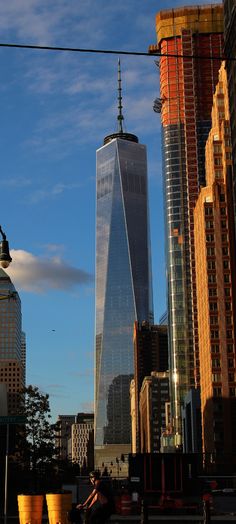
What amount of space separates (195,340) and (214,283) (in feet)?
170

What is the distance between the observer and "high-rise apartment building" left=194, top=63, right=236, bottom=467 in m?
138

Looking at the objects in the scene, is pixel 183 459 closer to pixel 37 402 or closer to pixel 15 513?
pixel 15 513

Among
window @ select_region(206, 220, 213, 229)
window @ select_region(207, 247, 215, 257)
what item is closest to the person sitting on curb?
window @ select_region(207, 247, 215, 257)

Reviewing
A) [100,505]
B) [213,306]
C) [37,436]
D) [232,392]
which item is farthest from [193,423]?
[100,505]

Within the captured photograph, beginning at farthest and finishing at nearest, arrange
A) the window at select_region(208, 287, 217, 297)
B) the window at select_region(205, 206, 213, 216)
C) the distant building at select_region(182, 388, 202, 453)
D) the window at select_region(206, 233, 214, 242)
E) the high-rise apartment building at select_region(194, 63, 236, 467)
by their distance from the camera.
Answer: the distant building at select_region(182, 388, 202, 453) → the window at select_region(205, 206, 213, 216) → the window at select_region(206, 233, 214, 242) → the window at select_region(208, 287, 217, 297) → the high-rise apartment building at select_region(194, 63, 236, 467)

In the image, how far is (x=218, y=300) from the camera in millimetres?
144375

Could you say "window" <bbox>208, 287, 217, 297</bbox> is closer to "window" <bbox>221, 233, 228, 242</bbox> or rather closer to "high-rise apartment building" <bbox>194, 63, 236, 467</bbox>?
"high-rise apartment building" <bbox>194, 63, 236, 467</bbox>

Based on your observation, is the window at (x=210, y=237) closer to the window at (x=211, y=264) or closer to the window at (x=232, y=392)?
the window at (x=211, y=264)

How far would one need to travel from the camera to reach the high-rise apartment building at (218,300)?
13850 centimetres

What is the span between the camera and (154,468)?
48375 mm

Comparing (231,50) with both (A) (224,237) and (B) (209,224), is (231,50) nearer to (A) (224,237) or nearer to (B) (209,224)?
(A) (224,237)

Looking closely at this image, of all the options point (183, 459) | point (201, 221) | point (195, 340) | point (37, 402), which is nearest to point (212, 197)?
point (201, 221)

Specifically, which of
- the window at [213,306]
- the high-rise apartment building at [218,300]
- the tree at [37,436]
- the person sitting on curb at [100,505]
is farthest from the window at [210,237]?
the person sitting on curb at [100,505]

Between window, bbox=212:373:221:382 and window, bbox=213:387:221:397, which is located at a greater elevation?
window, bbox=212:373:221:382
